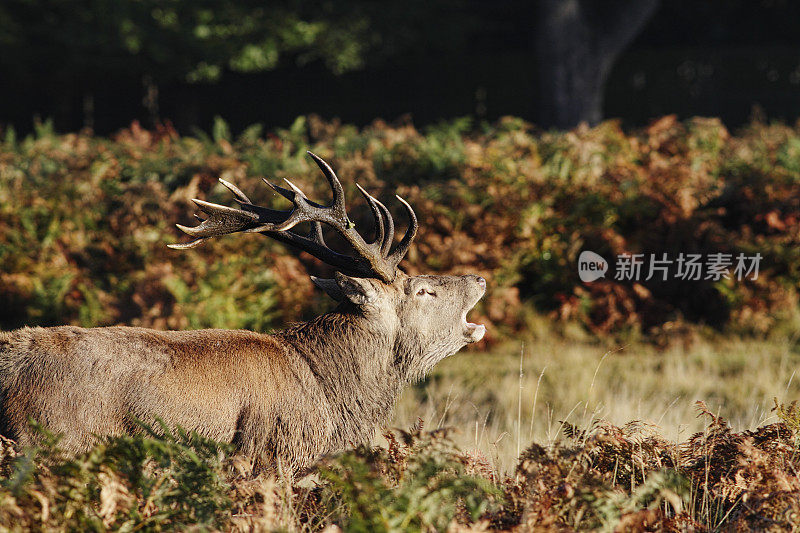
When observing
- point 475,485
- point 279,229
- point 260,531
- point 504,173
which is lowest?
point 260,531

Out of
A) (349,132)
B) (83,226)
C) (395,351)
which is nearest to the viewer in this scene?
(395,351)

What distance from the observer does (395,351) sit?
4871mm

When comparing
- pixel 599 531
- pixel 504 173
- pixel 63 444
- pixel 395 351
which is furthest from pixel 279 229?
pixel 504 173

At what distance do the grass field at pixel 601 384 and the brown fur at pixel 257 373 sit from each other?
1379 mm

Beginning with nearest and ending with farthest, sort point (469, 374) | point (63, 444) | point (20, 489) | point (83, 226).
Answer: point (20, 489), point (63, 444), point (469, 374), point (83, 226)

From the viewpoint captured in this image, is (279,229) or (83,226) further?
(83,226)

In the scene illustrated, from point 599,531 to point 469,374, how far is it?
4.67 metres

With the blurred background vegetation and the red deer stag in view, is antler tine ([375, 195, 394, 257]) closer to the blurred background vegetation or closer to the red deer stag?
the red deer stag

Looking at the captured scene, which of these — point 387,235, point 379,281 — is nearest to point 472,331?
point 379,281

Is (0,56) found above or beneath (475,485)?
above

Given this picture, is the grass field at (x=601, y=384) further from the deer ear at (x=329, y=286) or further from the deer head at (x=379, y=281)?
the deer ear at (x=329, y=286)

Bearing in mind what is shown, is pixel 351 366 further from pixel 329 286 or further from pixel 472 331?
pixel 472 331

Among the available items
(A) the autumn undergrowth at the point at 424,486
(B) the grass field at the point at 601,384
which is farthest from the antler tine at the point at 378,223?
(B) the grass field at the point at 601,384

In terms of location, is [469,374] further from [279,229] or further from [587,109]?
[587,109]
